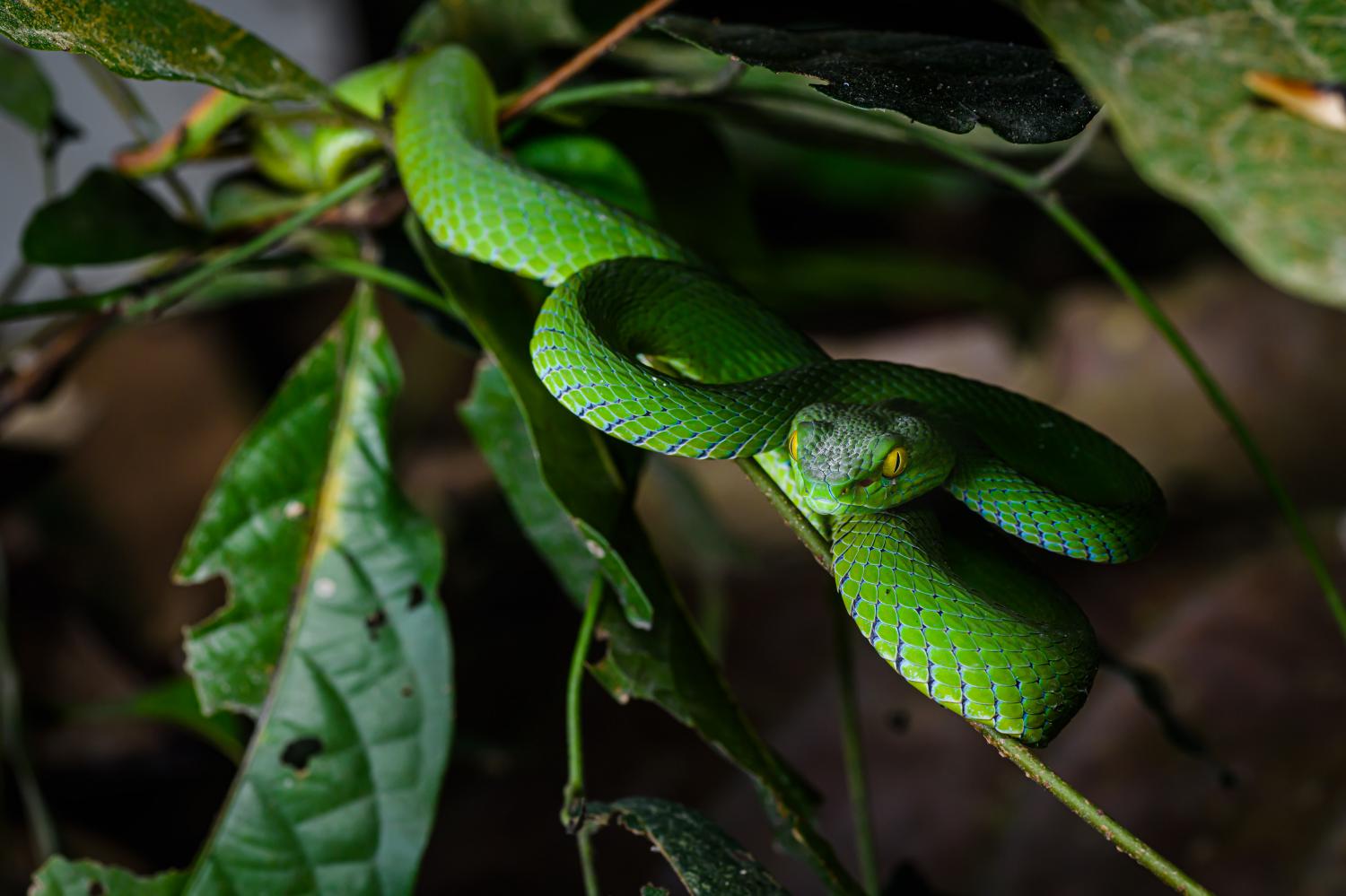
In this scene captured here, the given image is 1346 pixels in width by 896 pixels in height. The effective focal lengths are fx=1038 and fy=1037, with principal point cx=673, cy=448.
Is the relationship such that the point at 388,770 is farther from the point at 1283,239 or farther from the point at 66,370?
the point at 1283,239

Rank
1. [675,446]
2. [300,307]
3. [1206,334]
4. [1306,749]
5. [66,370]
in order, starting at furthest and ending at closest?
1. [300,307]
2. [1206,334]
3. [1306,749]
4. [66,370]
5. [675,446]

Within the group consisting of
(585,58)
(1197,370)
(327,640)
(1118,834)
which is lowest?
(327,640)

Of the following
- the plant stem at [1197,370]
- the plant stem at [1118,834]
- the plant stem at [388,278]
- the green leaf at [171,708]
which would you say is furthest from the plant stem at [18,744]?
the plant stem at [1197,370]

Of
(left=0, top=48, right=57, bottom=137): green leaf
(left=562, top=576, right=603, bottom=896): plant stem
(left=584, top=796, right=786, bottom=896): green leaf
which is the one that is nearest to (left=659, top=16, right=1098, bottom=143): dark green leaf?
(left=562, top=576, right=603, bottom=896): plant stem

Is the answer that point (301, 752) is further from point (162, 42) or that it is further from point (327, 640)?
point (162, 42)

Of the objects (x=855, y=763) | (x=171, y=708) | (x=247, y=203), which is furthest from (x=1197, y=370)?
(x=171, y=708)

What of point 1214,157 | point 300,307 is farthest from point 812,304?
point 300,307
